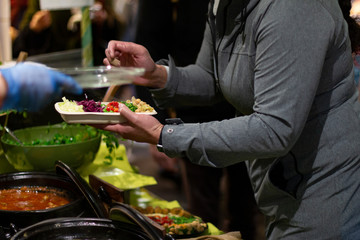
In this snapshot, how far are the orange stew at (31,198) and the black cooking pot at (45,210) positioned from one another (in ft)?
0.06

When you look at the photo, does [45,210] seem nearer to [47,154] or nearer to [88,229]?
[88,229]

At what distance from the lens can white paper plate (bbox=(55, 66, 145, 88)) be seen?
3.92ft

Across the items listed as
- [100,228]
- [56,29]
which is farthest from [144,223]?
[56,29]

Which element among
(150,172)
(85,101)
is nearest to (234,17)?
(85,101)

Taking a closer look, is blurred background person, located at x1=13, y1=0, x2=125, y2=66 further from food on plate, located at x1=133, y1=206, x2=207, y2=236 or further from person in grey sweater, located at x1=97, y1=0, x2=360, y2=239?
person in grey sweater, located at x1=97, y1=0, x2=360, y2=239

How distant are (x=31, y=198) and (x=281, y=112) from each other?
0.90m

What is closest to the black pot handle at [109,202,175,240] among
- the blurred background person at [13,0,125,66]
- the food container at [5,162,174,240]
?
the food container at [5,162,174,240]

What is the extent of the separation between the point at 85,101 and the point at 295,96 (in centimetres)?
60

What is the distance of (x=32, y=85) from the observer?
1.11m

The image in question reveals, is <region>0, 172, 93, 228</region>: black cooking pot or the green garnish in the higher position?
the green garnish

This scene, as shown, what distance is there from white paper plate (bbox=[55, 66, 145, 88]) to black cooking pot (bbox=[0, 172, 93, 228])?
Answer: 1.49 feet

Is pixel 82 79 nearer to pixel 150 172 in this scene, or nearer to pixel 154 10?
pixel 154 10

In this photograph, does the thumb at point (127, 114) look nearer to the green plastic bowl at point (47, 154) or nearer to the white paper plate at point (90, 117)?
the white paper plate at point (90, 117)

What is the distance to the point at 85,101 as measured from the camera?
4.67 ft
